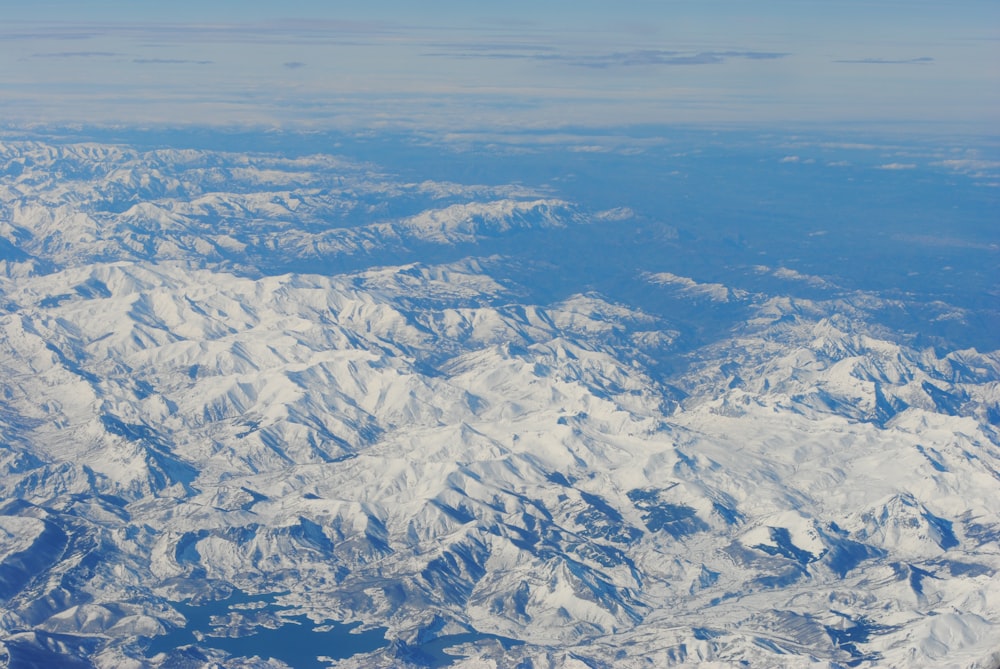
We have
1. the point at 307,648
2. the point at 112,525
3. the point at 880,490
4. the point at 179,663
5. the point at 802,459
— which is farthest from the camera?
the point at 802,459

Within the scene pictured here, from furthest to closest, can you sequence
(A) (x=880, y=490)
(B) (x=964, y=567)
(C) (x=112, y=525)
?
(A) (x=880, y=490) → (C) (x=112, y=525) → (B) (x=964, y=567)

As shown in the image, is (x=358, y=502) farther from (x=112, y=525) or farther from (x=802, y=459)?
(x=802, y=459)

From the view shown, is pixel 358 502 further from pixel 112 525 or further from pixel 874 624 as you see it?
pixel 874 624

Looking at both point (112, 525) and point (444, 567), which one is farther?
point (112, 525)

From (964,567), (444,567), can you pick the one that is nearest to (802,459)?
(964,567)

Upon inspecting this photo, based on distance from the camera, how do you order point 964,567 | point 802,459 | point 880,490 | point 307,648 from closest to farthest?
point 307,648, point 964,567, point 880,490, point 802,459

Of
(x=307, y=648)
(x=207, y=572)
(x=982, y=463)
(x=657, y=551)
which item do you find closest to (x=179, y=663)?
(x=307, y=648)
